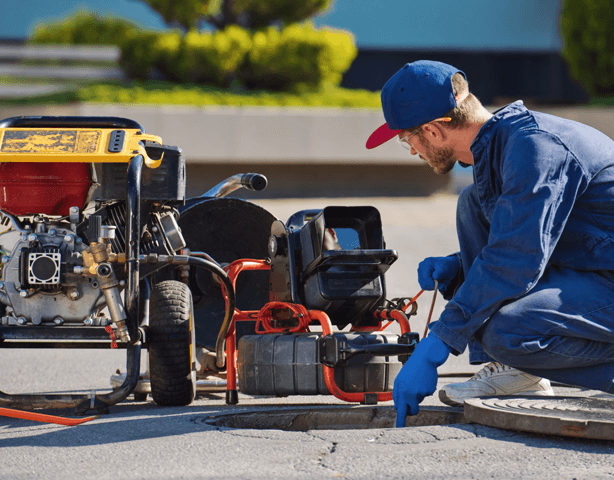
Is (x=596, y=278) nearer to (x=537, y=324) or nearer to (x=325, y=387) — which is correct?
(x=537, y=324)

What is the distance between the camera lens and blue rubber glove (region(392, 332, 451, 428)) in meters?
2.49

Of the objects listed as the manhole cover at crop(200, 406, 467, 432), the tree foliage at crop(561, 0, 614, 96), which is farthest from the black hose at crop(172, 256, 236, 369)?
the tree foliage at crop(561, 0, 614, 96)

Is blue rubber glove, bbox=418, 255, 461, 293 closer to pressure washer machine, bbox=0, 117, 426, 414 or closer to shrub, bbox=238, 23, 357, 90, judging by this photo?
pressure washer machine, bbox=0, 117, 426, 414

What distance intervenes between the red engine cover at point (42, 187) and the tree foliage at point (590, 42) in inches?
544

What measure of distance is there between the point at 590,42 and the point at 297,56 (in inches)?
228

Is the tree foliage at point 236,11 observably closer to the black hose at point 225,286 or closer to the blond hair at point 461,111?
the black hose at point 225,286

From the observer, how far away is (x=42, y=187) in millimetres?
3055

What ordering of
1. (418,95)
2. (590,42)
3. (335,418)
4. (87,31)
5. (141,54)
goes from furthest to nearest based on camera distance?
(590,42) → (87,31) → (141,54) → (335,418) → (418,95)

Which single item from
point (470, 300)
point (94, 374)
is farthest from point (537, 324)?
point (94, 374)

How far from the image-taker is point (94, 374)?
13.3 feet

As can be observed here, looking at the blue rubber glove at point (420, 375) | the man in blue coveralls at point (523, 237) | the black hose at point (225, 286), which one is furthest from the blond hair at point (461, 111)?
the black hose at point (225, 286)

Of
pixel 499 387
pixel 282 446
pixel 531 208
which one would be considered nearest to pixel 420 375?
pixel 282 446

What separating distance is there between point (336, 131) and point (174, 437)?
1077 cm

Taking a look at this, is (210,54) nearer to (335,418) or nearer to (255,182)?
(255,182)
